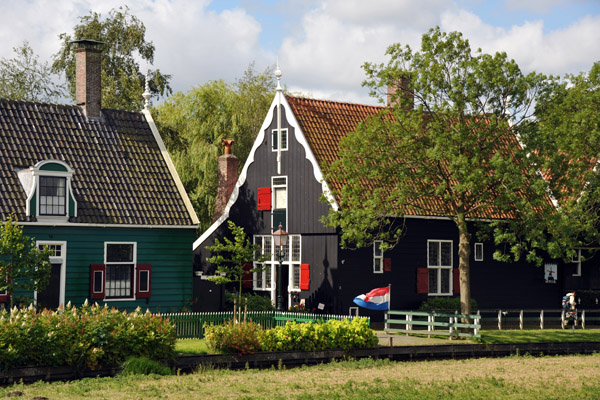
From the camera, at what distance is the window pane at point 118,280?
3064 centimetres

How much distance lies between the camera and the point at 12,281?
92.6ft

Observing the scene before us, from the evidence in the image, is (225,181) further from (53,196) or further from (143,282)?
(53,196)

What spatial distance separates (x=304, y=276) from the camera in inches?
1368

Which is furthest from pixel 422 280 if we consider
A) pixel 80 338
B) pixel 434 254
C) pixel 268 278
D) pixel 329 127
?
pixel 80 338

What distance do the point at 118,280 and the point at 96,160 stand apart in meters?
4.02

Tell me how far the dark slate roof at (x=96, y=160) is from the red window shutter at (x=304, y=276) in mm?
4995

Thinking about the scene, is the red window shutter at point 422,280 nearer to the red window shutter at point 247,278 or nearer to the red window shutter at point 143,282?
the red window shutter at point 247,278

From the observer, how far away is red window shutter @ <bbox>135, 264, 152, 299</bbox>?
102 feet

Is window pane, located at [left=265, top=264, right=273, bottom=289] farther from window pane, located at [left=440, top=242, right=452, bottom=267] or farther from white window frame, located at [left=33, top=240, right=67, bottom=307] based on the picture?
white window frame, located at [left=33, top=240, right=67, bottom=307]

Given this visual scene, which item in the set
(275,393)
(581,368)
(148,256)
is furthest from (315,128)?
(275,393)

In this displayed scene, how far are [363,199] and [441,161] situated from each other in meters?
2.83

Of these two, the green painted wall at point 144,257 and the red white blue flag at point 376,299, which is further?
the red white blue flag at point 376,299

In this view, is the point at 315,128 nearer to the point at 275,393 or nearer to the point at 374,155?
the point at 374,155

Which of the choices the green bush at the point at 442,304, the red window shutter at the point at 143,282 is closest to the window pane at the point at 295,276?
the green bush at the point at 442,304
